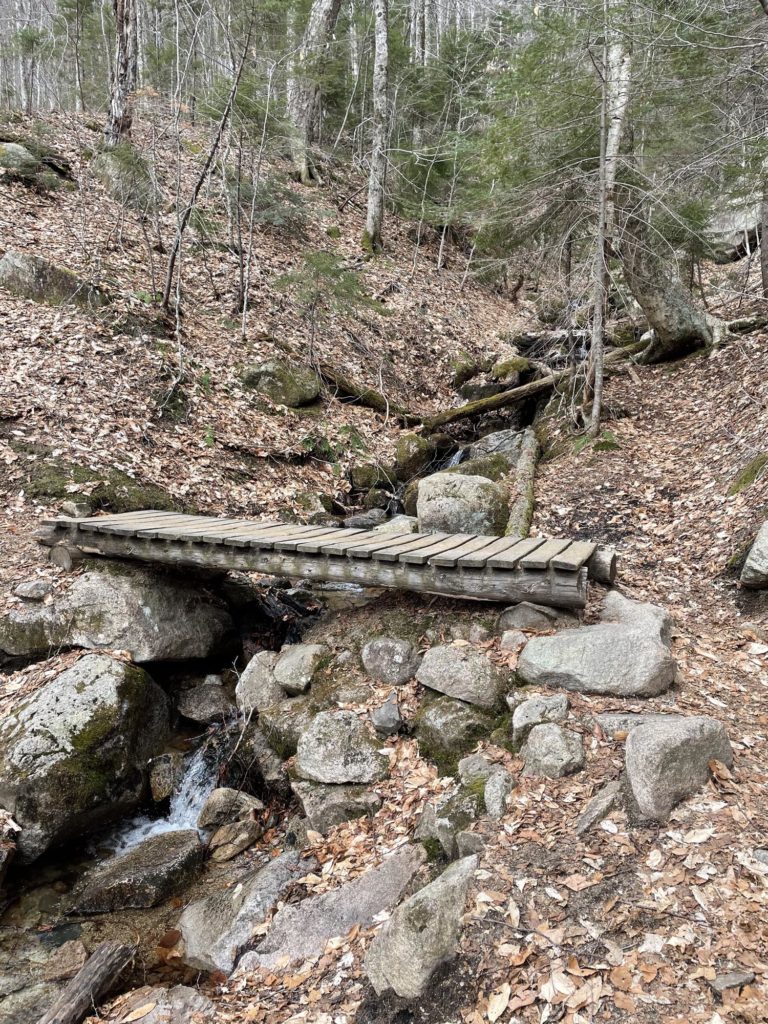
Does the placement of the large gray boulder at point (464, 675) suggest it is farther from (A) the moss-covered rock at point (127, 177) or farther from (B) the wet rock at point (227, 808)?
(A) the moss-covered rock at point (127, 177)

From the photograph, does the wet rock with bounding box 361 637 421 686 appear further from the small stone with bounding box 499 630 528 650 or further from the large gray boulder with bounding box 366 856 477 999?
the large gray boulder with bounding box 366 856 477 999

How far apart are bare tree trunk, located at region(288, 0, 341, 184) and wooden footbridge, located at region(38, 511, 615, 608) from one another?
11.5 meters

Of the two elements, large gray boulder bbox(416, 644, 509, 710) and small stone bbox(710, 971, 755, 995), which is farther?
large gray boulder bbox(416, 644, 509, 710)

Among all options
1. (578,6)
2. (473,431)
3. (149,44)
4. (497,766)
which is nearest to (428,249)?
(473,431)

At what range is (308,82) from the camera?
16328 millimetres

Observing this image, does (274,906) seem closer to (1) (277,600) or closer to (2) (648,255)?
(1) (277,600)

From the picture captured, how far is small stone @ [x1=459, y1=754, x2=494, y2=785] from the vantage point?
417 cm

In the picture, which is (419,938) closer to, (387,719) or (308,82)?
(387,719)

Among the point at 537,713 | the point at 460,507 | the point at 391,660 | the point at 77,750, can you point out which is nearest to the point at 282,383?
→ the point at 460,507

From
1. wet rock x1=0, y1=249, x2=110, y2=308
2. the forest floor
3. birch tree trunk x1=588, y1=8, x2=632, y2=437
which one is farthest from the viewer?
wet rock x1=0, y1=249, x2=110, y2=308

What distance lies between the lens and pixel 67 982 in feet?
13.3

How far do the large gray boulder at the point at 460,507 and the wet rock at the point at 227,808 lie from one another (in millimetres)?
Result: 3796

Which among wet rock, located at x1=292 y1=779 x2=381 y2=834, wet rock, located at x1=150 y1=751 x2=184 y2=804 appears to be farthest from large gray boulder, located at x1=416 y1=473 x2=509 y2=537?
wet rock, located at x1=150 y1=751 x2=184 y2=804

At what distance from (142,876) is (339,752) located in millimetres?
1822
